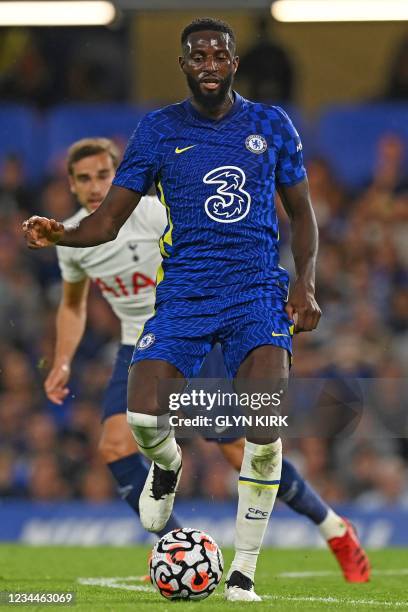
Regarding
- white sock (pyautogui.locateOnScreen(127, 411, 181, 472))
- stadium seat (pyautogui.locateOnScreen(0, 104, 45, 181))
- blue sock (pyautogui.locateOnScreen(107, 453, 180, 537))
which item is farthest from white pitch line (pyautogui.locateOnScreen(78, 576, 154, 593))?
stadium seat (pyautogui.locateOnScreen(0, 104, 45, 181))

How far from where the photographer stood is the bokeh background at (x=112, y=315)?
11.0 meters

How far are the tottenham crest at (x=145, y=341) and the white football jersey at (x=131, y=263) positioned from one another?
1.67 meters

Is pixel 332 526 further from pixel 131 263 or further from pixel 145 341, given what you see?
pixel 145 341

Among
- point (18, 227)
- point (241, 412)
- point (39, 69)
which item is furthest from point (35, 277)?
point (241, 412)

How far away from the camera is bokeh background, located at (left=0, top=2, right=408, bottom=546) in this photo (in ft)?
36.1

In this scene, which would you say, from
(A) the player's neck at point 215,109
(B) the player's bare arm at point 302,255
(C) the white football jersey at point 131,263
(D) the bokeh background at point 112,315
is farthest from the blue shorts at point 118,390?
(D) the bokeh background at point 112,315

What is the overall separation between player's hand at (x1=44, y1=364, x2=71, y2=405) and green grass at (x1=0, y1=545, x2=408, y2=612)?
944mm

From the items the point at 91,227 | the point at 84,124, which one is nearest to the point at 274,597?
the point at 91,227

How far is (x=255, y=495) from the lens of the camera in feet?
17.5

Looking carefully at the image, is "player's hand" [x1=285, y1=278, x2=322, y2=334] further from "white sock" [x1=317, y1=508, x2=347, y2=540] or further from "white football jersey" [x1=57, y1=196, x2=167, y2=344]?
"white sock" [x1=317, y1=508, x2=347, y2=540]

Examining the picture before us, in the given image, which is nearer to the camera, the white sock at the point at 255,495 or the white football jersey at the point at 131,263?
the white sock at the point at 255,495

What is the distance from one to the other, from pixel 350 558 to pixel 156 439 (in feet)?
6.79

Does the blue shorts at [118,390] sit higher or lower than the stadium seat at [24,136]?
lower

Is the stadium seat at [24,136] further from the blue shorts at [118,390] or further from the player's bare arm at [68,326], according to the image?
the blue shorts at [118,390]
